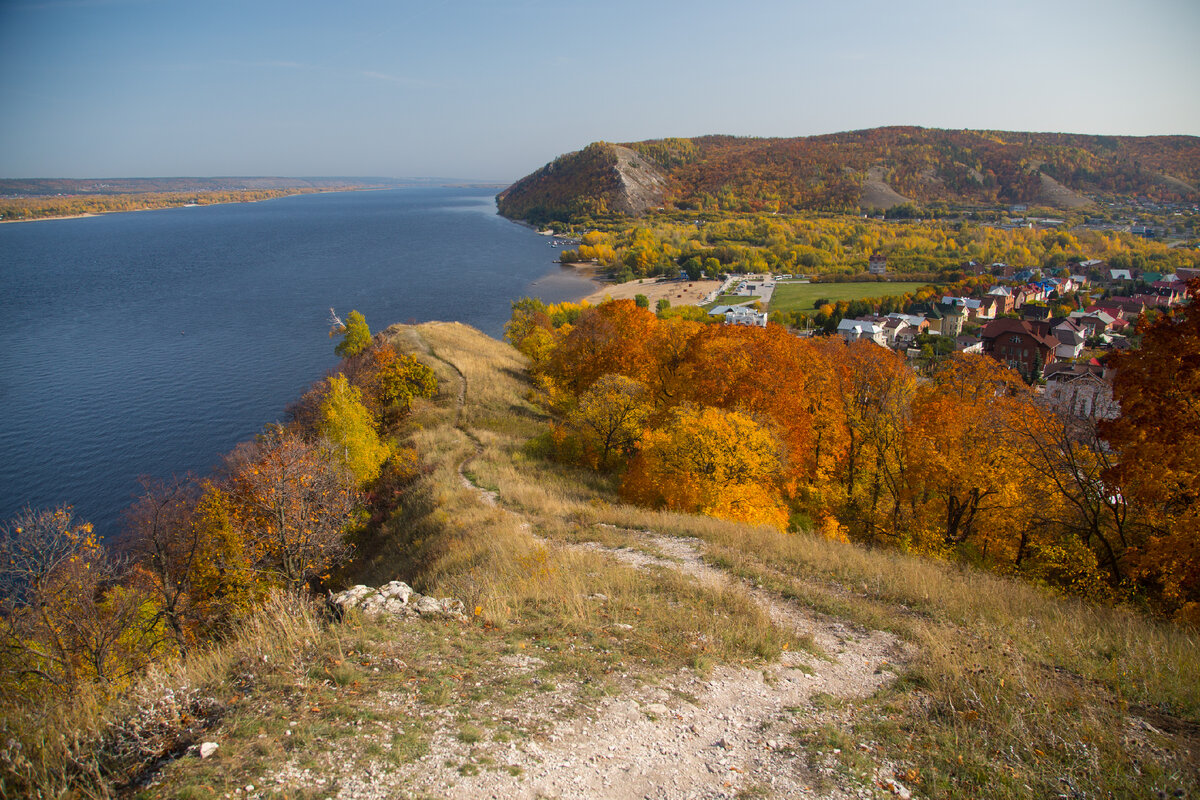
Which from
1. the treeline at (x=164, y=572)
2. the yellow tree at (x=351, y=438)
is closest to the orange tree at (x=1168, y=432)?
the treeline at (x=164, y=572)

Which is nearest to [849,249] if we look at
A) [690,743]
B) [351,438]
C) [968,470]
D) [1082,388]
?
[1082,388]

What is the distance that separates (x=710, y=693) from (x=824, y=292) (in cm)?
11769

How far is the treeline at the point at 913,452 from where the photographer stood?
40.9 feet

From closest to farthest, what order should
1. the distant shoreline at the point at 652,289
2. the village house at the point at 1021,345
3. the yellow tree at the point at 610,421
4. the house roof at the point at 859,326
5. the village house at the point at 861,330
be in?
the yellow tree at the point at 610,421 → the village house at the point at 1021,345 → the village house at the point at 861,330 → the house roof at the point at 859,326 → the distant shoreline at the point at 652,289

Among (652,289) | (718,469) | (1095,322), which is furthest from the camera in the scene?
(652,289)

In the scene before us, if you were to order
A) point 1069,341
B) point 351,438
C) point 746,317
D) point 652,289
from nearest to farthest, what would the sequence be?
point 351,438, point 1069,341, point 746,317, point 652,289

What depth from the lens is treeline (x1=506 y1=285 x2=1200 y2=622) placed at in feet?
40.9

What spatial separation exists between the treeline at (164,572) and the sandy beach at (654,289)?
8452 cm

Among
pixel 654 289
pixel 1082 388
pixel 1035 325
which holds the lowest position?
pixel 1082 388

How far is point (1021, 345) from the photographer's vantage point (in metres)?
64.2

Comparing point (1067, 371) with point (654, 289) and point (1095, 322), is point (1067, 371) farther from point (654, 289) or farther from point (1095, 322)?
point (654, 289)

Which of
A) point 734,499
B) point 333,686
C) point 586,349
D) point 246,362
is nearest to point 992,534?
point 734,499

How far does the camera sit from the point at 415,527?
66.9ft

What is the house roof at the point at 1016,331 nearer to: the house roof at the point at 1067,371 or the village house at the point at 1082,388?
the house roof at the point at 1067,371
